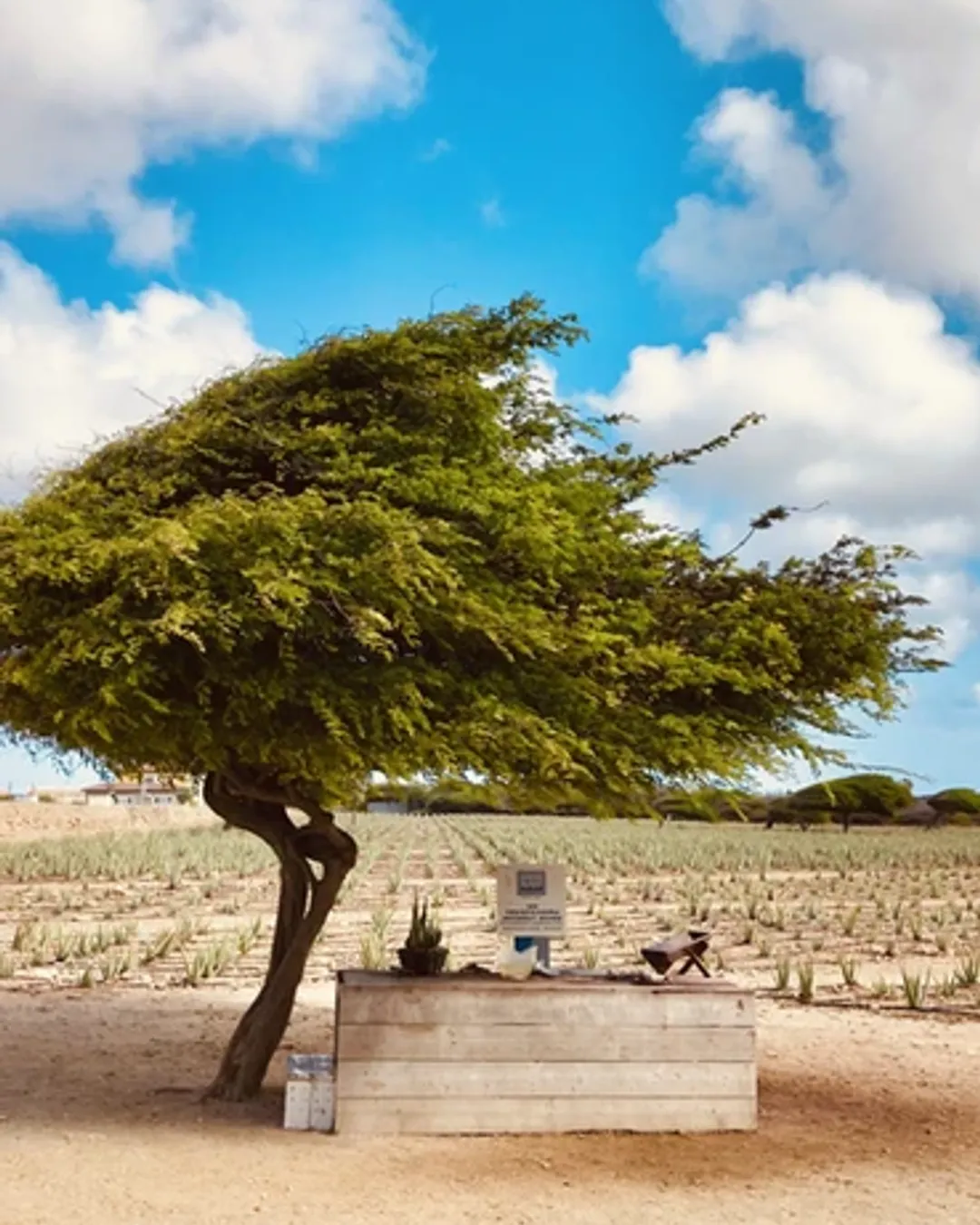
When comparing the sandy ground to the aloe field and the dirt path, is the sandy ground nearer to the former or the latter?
the dirt path

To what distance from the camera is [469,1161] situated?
31.9 ft

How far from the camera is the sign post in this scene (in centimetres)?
1138

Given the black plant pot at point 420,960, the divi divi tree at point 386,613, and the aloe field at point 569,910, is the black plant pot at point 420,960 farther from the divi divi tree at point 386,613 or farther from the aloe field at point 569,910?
the aloe field at point 569,910

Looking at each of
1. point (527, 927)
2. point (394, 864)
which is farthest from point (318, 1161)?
point (394, 864)

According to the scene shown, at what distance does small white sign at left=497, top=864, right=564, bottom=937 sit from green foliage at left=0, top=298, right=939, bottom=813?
31.6 inches

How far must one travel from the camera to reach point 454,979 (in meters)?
10.7

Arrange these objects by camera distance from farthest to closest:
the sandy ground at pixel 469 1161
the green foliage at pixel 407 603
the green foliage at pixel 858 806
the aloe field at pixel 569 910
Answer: the green foliage at pixel 858 806 → the aloe field at pixel 569 910 → the green foliage at pixel 407 603 → the sandy ground at pixel 469 1161

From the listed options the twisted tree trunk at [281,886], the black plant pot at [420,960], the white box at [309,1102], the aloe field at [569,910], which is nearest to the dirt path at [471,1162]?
the white box at [309,1102]

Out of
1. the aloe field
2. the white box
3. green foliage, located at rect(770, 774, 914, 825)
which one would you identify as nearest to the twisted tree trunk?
the white box

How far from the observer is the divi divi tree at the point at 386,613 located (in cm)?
978

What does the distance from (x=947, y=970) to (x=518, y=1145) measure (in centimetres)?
1414

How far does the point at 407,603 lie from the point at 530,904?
286 centimetres

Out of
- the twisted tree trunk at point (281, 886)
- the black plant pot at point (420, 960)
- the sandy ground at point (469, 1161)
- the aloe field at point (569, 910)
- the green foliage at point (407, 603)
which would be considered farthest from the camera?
the aloe field at point (569, 910)

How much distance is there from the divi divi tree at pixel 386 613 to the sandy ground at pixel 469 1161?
133cm
